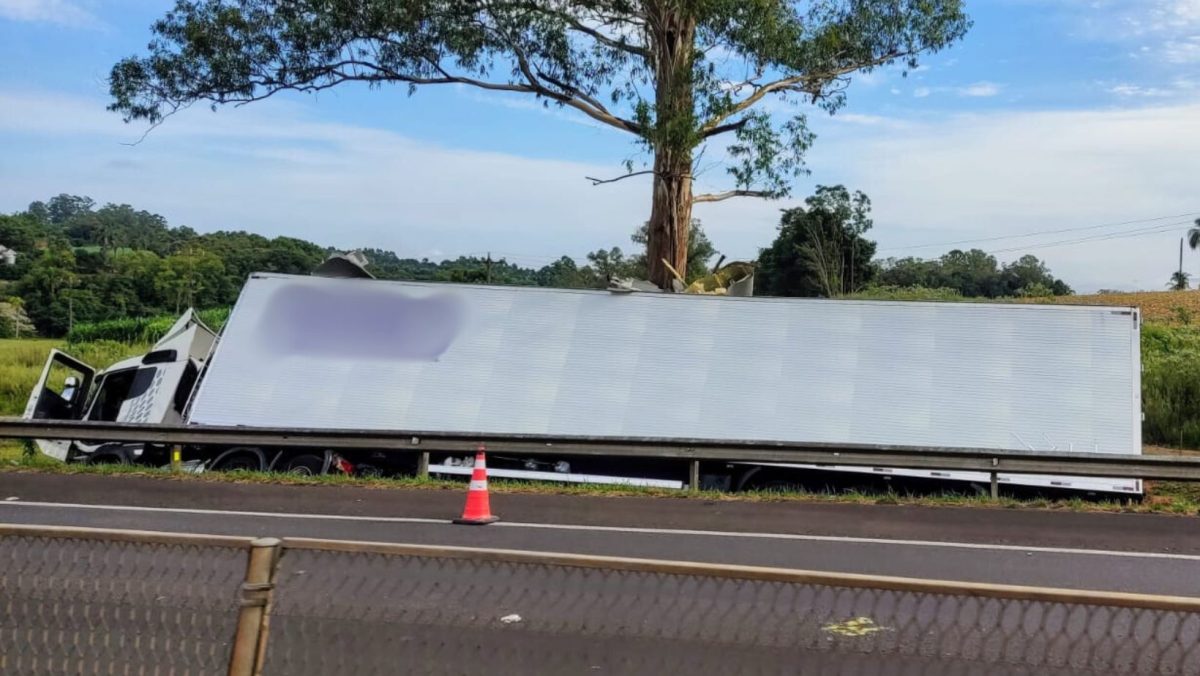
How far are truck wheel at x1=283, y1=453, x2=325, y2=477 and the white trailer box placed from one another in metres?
0.53

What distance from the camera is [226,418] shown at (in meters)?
14.0

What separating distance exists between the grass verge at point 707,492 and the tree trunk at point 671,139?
9.76m

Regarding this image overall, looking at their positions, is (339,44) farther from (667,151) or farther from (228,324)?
(228,324)

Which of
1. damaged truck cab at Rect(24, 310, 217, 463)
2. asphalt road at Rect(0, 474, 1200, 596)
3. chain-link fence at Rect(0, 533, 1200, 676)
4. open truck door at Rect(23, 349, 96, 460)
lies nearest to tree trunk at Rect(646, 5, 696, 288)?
damaged truck cab at Rect(24, 310, 217, 463)

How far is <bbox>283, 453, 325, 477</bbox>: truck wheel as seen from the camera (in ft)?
45.8

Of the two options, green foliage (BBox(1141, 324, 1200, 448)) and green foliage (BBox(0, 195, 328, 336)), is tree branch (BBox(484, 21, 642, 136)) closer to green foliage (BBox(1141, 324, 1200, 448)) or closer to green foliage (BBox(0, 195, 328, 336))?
green foliage (BBox(1141, 324, 1200, 448))

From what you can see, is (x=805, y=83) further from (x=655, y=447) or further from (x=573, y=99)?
(x=655, y=447)

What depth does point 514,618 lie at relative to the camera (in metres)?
3.42

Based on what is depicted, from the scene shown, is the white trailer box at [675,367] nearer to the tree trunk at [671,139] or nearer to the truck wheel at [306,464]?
the truck wheel at [306,464]

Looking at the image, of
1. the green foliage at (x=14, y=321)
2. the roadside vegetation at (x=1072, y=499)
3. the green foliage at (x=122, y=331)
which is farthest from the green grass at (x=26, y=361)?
the green foliage at (x=14, y=321)

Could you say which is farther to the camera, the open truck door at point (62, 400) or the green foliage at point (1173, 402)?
the green foliage at point (1173, 402)

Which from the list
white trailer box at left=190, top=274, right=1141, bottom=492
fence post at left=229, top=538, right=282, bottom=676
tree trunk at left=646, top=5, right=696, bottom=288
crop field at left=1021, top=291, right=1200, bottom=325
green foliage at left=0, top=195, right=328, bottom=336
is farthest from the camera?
green foliage at left=0, top=195, right=328, bottom=336

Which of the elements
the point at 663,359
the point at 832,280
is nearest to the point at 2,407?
the point at 663,359

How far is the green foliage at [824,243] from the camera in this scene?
5956 centimetres
